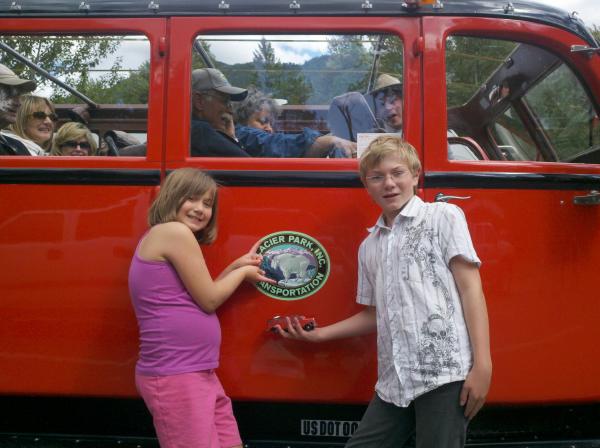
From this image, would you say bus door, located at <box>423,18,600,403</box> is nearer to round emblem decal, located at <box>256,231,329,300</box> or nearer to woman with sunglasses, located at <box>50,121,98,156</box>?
round emblem decal, located at <box>256,231,329,300</box>

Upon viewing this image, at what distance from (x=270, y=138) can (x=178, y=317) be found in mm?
885

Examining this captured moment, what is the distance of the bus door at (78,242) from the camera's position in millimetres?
2344

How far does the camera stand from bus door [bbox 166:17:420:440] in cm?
232

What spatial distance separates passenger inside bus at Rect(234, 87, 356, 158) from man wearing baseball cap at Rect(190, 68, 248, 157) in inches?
1.6

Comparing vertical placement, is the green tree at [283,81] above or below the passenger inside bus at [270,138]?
above

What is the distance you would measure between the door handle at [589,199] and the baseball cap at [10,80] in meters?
2.40

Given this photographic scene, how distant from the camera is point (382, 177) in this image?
6.39ft

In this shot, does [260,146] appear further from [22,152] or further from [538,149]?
[538,149]

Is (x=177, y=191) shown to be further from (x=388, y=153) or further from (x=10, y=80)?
(x=10, y=80)

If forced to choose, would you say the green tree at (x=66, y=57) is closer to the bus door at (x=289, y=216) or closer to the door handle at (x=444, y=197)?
the bus door at (x=289, y=216)

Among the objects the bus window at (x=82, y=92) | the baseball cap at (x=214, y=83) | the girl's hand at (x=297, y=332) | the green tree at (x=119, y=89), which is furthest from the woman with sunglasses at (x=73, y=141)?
the girl's hand at (x=297, y=332)

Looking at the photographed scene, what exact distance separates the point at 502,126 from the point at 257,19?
4.49 feet

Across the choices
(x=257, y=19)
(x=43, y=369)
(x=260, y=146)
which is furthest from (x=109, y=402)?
(x=257, y=19)

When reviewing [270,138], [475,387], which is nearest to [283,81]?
[270,138]
